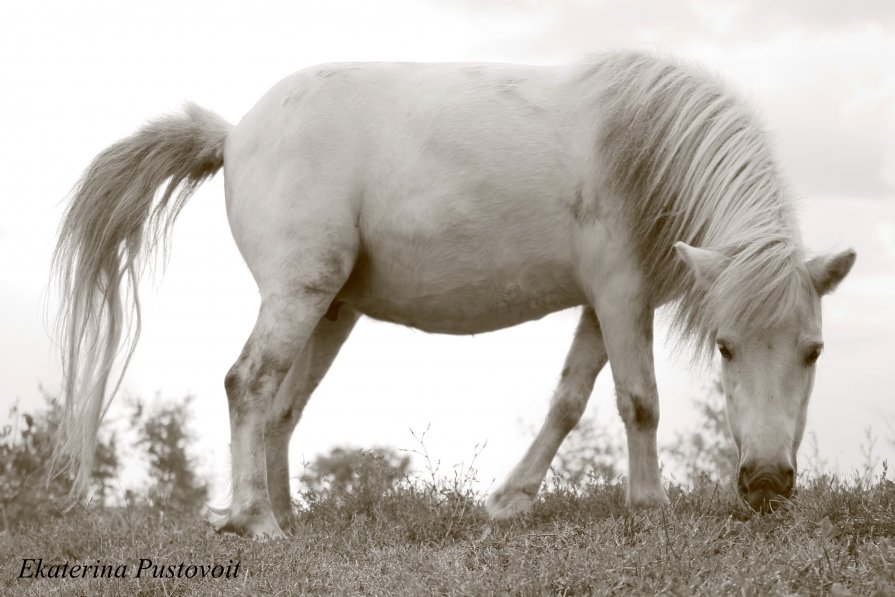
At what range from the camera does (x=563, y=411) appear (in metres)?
5.82

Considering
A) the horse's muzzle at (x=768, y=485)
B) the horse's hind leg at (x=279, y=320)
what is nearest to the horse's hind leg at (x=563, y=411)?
the horse's hind leg at (x=279, y=320)

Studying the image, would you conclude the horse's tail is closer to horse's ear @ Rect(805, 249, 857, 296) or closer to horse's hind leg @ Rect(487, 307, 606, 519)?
horse's hind leg @ Rect(487, 307, 606, 519)

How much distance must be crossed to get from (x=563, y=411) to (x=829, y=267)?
1742mm

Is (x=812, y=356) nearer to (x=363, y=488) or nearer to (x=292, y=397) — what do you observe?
(x=363, y=488)

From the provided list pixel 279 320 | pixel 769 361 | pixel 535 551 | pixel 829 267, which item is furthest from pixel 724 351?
pixel 279 320

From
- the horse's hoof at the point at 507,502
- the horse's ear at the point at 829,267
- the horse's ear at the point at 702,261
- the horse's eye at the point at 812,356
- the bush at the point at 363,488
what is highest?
the horse's ear at the point at 829,267

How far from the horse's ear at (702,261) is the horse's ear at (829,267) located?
40 cm

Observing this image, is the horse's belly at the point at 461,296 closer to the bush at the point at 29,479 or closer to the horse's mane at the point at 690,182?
the horse's mane at the point at 690,182

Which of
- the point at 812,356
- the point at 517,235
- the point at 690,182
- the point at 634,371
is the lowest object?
the point at 634,371

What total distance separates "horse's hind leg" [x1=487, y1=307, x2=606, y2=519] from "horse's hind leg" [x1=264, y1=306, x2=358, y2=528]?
120 cm

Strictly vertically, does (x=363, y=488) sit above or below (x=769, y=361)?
below

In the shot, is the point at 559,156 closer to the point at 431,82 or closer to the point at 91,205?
the point at 431,82

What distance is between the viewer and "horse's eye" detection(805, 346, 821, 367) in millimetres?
4594

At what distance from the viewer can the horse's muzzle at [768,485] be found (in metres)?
4.39
